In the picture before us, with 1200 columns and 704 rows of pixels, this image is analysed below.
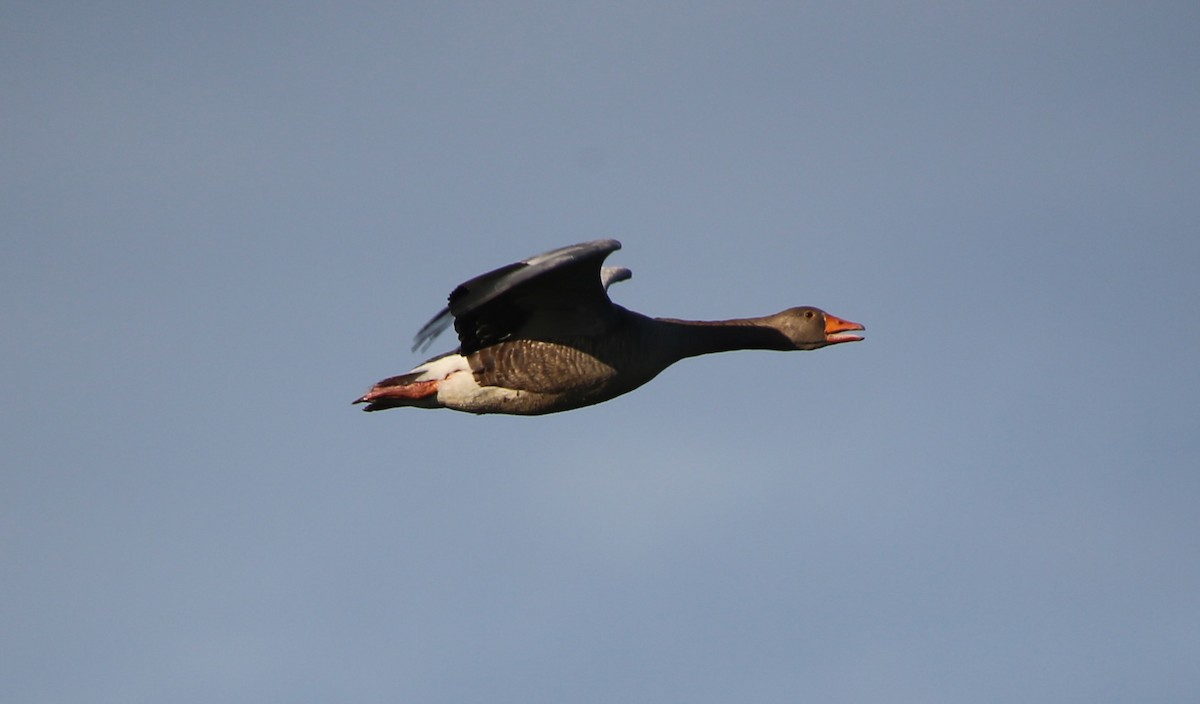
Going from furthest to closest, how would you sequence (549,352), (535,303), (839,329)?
(839,329) < (549,352) < (535,303)

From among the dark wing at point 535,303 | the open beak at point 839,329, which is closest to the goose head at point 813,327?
the open beak at point 839,329

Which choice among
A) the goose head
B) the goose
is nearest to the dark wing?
the goose

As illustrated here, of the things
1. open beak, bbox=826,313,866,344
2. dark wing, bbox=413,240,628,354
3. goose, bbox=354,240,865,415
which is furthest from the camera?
open beak, bbox=826,313,866,344

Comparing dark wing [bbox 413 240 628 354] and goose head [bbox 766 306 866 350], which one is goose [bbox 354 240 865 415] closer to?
dark wing [bbox 413 240 628 354]

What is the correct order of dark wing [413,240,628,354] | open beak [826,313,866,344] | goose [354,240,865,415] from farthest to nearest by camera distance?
open beak [826,313,866,344] → goose [354,240,865,415] → dark wing [413,240,628,354]

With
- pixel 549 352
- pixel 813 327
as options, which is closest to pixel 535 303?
pixel 549 352

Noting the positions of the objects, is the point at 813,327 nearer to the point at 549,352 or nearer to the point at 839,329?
the point at 839,329

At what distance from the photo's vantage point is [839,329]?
15141 mm

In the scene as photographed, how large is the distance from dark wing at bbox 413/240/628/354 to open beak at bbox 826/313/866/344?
294 centimetres

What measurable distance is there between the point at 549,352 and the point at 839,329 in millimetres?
3396

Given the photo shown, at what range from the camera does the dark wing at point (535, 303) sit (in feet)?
38.1

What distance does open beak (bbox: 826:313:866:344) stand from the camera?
1512cm

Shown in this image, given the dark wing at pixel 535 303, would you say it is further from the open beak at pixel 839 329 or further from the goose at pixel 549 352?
the open beak at pixel 839 329

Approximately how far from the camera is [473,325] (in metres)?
13.5
